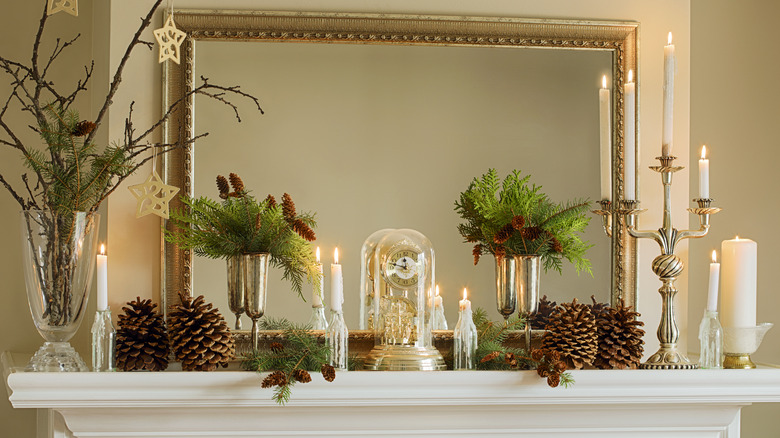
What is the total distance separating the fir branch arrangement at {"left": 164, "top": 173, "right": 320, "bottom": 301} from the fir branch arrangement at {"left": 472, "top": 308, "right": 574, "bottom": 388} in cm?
35

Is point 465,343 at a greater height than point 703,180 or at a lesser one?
lesser

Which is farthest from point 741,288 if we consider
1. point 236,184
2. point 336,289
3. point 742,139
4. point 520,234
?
point 236,184

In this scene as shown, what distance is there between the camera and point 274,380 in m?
1.39

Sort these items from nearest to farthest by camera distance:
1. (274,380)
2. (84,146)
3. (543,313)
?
(274,380), (84,146), (543,313)

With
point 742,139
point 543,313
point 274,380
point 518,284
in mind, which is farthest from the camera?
point 742,139

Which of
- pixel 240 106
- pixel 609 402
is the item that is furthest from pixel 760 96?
pixel 240 106

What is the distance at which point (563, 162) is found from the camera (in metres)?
1.77

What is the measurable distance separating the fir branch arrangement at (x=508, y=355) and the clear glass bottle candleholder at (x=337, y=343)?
0.26 m

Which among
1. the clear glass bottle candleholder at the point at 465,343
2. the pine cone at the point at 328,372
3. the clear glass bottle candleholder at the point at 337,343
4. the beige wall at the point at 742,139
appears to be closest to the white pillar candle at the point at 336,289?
the clear glass bottle candleholder at the point at 337,343

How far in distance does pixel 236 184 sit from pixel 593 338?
0.73 m

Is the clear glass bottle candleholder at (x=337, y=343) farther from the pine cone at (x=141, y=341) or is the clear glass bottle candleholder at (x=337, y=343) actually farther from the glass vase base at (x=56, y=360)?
the glass vase base at (x=56, y=360)

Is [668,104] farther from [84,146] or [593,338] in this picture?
[84,146]

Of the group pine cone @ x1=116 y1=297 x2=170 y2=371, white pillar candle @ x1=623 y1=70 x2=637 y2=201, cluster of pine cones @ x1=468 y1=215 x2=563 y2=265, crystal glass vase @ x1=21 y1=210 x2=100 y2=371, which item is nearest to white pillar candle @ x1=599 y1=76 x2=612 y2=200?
white pillar candle @ x1=623 y1=70 x2=637 y2=201

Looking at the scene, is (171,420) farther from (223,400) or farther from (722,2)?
(722,2)
